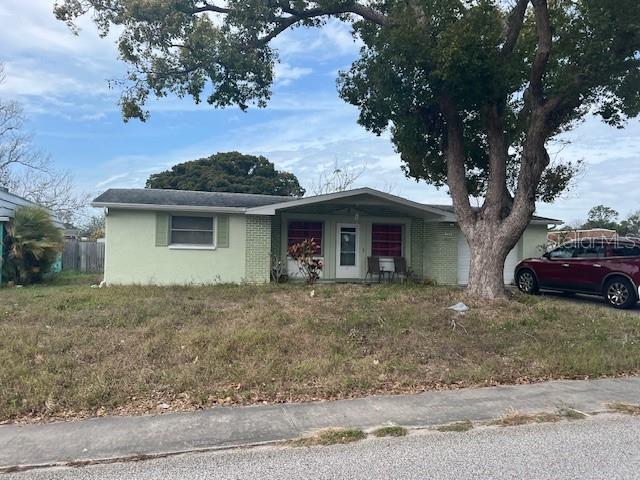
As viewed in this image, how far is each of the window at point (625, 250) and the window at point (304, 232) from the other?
28.8 ft

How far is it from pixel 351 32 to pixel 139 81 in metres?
5.96

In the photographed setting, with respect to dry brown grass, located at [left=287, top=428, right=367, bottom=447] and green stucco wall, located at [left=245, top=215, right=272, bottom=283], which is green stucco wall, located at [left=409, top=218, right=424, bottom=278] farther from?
dry brown grass, located at [left=287, top=428, right=367, bottom=447]

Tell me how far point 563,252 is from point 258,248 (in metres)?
9.20

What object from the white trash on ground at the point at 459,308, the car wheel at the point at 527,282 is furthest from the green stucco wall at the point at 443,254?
the white trash on ground at the point at 459,308

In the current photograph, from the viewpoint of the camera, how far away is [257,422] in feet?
17.5

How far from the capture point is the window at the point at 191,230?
15.5m

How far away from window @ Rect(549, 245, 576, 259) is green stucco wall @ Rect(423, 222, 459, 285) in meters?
3.39

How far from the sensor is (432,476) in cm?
410

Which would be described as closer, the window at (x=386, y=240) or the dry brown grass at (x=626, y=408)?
the dry brown grass at (x=626, y=408)

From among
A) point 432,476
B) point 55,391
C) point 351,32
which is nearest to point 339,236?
point 351,32

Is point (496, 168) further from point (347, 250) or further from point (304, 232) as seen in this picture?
point (304, 232)

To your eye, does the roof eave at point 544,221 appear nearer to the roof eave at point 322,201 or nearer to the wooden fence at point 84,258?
the roof eave at point 322,201

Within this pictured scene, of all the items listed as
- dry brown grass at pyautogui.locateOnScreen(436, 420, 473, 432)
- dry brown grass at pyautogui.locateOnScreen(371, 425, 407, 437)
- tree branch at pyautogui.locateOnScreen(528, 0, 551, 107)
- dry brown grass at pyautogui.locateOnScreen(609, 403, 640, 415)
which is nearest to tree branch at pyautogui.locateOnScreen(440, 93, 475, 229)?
tree branch at pyautogui.locateOnScreen(528, 0, 551, 107)

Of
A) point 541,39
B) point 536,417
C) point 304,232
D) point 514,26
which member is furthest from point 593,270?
point 536,417
